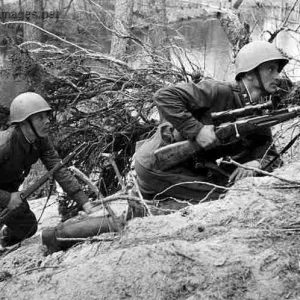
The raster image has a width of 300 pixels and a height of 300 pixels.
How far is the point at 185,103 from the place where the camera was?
425 centimetres

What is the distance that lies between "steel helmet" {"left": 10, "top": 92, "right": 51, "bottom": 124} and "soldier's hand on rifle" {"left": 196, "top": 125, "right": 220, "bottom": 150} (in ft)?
6.39

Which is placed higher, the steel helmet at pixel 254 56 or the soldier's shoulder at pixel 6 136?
the steel helmet at pixel 254 56

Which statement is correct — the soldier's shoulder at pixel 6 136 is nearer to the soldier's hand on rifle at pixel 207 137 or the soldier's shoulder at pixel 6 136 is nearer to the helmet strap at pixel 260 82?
the soldier's hand on rifle at pixel 207 137

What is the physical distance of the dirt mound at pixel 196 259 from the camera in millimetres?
2443

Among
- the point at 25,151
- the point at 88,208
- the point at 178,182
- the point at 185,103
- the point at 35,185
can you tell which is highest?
the point at 185,103

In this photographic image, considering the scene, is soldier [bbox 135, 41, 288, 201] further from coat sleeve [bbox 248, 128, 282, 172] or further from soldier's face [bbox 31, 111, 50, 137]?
soldier's face [bbox 31, 111, 50, 137]

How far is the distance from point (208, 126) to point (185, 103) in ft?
0.84

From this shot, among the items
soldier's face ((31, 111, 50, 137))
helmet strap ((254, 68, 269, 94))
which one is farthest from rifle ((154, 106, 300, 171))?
soldier's face ((31, 111, 50, 137))

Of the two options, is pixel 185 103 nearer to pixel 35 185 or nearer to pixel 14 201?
pixel 35 185

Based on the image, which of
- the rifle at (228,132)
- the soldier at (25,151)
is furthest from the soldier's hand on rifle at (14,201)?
the rifle at (228,132)

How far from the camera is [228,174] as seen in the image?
462 centimetres

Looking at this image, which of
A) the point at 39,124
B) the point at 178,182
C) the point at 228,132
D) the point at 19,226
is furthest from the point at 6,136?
the point at 228,132

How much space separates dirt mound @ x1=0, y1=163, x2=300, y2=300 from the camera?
8.02 ft

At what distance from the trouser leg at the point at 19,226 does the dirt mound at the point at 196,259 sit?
2.55 metres
